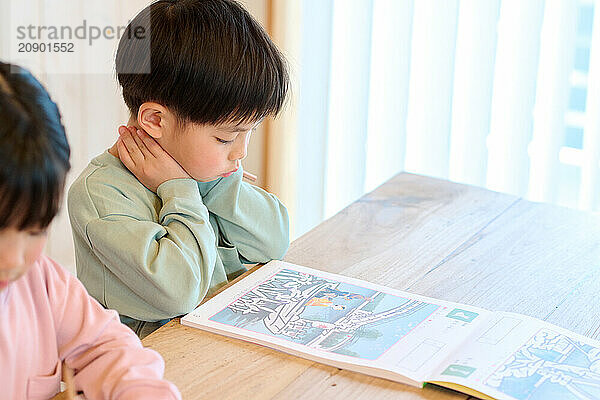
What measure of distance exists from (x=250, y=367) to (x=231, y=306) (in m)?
0.17

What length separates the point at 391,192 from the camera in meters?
1.63

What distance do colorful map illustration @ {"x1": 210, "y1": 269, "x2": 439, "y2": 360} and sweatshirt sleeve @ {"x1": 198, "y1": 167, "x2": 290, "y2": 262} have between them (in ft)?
0.35

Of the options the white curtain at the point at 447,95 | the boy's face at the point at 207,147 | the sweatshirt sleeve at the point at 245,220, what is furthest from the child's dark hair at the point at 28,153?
the white curtain at the point at 447,95

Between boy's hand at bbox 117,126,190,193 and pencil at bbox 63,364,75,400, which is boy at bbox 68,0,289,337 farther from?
pencil at bbox 63,364,75,400

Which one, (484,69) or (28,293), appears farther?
(484,69)

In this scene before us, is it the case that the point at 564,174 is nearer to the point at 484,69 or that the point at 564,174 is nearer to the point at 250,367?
the point at 484,69

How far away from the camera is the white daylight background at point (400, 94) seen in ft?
7.13

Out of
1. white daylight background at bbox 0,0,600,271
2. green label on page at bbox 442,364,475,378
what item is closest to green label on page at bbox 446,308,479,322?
green label on page at bbox 442,364,475,378

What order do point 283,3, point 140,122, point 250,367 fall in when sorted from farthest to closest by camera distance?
point 283,3 < point 140,122 < point 250,367

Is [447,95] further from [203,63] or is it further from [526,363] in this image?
[526,363]

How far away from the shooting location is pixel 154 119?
1.21 meters

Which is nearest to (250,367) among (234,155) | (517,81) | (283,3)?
(234,155)

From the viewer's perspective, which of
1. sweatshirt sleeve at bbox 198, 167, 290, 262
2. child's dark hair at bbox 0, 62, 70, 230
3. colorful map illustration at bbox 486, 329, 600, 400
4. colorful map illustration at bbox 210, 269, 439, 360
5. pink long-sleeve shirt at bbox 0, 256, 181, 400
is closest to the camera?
child's dark hair at bbox 0, 62, 70, 230

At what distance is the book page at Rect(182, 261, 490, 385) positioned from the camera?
0.97 m
